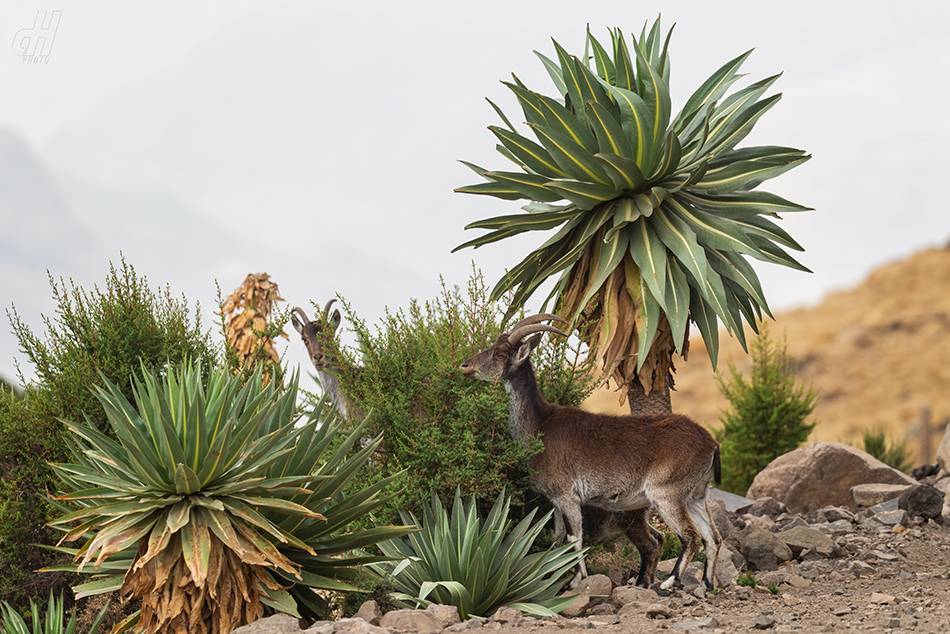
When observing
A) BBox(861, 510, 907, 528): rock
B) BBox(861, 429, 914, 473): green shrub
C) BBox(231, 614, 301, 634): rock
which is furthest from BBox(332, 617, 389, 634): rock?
BBox(861, 429, 914, 473): green shrub

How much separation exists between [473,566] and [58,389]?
5.25 meters

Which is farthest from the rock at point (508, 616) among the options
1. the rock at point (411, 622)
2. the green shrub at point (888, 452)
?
the green shrub at point (888, 452)

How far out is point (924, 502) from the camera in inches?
454

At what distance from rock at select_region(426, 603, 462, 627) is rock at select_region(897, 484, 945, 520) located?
744cm

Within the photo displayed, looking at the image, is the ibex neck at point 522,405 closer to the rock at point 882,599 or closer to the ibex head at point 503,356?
the ibex head at point 503,356

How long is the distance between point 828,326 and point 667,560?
34.2 m

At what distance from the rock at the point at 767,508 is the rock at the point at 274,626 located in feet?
28.4

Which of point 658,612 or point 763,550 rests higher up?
point 763,550

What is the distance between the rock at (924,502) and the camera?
11.5 metres

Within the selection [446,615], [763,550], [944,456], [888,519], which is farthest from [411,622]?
[944,456]

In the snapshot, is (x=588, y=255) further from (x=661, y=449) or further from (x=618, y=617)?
(x=618, y=617)

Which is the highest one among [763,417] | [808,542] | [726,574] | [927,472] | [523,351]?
[523,351]

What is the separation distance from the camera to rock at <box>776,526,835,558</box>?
9758 mm

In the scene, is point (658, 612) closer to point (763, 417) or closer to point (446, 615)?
point (446, 615)
